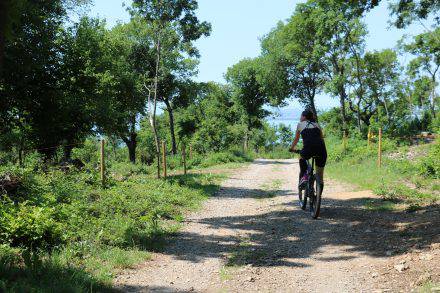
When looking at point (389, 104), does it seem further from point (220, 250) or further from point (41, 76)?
point (220, 250)

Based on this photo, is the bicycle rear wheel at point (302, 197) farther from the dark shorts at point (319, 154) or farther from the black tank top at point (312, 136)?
the black tank top at point (312, 136)

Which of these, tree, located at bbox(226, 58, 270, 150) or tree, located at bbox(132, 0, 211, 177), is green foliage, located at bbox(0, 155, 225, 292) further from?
tree, located at bbox(226, 58, 270, 150)

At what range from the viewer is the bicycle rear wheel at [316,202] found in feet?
25.6

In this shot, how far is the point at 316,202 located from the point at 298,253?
2216 millimetres

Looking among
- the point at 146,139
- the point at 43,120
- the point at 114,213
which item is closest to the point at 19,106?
the point at 43,120

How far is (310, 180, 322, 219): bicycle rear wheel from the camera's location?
7799 mm

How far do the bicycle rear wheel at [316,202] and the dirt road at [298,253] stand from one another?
193 millimetres

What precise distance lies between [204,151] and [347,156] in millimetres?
23660

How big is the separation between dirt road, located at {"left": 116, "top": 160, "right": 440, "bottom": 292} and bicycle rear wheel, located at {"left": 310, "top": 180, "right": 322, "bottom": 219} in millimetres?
193

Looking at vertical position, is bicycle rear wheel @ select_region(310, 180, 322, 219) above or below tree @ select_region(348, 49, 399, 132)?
below

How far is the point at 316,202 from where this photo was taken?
8008mm

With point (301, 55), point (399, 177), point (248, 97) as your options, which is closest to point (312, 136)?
point (399, 177)

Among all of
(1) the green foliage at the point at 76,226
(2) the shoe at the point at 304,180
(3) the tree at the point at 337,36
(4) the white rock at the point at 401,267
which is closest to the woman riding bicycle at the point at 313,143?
(2) the shoe at the point at 304,180

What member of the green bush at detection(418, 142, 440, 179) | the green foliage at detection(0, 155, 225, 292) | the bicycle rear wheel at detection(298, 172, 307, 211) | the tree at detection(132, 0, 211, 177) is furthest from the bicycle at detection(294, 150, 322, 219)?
the tree at detection(132, 0, 211, 177)
